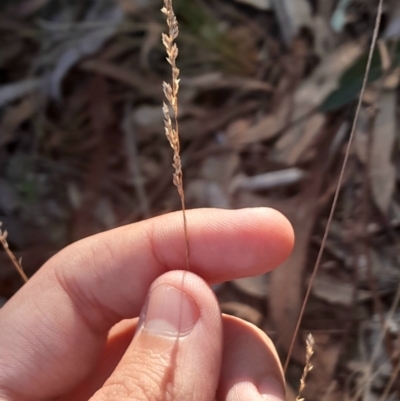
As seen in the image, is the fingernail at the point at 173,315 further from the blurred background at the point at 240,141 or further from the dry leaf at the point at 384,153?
the dry leaf at the point at 384,153

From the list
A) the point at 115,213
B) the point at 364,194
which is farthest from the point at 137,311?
the point at 364,194

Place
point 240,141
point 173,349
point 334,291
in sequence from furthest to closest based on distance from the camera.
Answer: point 240,141 < point 334,291 < point 173,349

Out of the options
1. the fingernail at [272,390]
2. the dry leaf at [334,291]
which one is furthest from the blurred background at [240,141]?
the fingernail at [272,390]

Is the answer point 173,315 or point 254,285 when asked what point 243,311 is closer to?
point 254,285

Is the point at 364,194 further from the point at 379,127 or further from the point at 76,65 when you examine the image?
the point at 76,65

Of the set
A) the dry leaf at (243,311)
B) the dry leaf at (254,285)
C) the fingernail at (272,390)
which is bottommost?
the dry leaf at (243,311)

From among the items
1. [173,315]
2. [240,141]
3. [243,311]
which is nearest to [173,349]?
[173,315]
